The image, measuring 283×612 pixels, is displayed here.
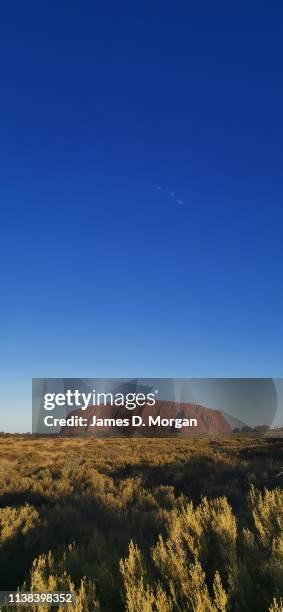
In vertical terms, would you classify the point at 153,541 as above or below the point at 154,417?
below

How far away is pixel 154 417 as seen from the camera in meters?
84.6

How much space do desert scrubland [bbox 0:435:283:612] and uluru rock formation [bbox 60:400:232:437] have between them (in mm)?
61793

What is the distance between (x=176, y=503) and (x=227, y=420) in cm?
9879

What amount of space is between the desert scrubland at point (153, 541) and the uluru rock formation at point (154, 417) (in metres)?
61.8

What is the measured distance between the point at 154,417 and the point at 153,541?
8039 cm

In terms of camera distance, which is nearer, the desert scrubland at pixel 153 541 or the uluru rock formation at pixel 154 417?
the desert scrubland at pixel 153 541

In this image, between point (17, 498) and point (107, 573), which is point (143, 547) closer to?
point (107, 573)

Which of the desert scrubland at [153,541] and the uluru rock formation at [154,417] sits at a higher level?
the uluru rock formation at [154,417]

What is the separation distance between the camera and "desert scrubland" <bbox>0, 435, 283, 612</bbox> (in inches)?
172

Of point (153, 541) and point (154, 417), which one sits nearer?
point (153, 541)

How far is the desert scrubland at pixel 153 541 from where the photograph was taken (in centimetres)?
436

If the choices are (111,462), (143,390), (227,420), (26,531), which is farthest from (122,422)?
(26,531)

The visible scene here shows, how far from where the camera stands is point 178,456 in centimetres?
1941

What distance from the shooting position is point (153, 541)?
6.98 metres
